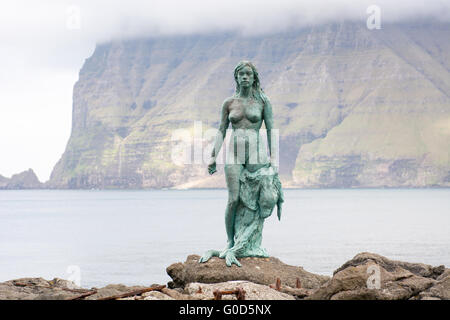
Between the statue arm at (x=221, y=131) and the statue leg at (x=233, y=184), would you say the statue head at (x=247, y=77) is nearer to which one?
the statue arm at (x=221, y=131)

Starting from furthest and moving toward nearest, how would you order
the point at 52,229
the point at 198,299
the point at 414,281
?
the point at 52,229 → the point at 414,281 → the point at 198,299

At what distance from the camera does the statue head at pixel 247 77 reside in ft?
54.0

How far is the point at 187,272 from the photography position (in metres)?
15.9

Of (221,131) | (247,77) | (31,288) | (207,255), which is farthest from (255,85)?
(31,288)

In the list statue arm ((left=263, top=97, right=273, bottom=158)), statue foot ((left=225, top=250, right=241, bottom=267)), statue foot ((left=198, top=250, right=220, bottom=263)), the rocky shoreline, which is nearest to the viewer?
the rocky shoreline

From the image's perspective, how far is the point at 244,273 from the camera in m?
15.5

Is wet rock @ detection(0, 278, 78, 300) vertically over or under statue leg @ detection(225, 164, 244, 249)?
under

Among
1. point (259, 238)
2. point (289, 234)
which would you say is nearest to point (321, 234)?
point (289, 234)

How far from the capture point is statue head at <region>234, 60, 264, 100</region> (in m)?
16.5

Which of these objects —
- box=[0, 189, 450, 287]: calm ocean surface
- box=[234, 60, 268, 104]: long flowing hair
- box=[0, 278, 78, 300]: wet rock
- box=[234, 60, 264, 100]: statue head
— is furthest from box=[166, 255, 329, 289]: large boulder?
box=[0, 189, 450, 287]: calm ocean surface

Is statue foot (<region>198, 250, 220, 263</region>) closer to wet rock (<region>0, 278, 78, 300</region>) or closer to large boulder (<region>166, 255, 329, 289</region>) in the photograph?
large boulder (<region>166, 255, 329, 289</region>)

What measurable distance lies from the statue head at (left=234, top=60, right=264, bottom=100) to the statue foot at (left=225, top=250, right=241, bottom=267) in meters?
3.47
